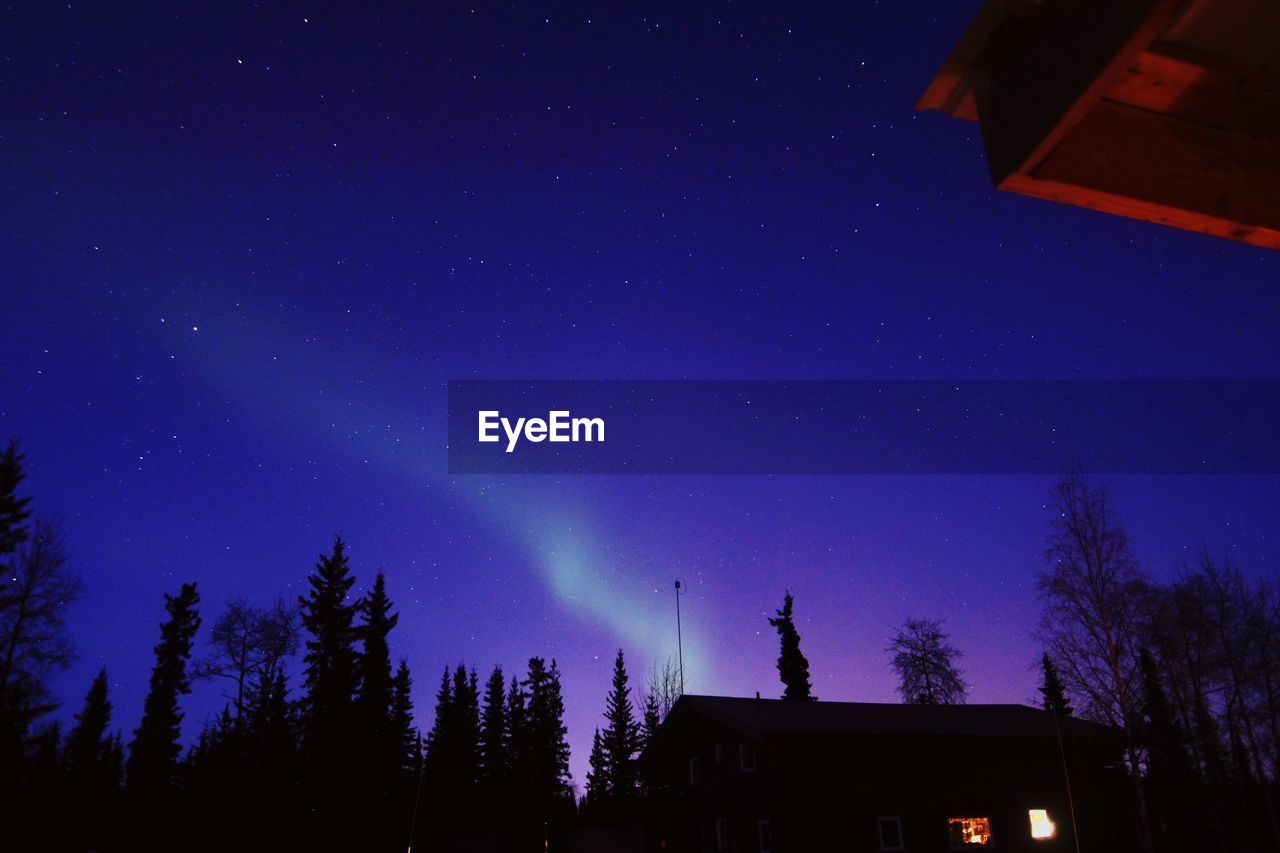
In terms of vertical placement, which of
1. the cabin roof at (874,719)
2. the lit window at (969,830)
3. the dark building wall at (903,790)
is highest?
the cabin roof at (874,719)

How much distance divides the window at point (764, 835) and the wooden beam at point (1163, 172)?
24476 mm

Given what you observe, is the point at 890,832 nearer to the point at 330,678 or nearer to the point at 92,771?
the point at 330,678

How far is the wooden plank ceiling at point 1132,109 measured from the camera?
5.88 ft

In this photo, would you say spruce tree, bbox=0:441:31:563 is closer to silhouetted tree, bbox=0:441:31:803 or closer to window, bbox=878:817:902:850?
silhouetted tree, bbox=0:441:31:803

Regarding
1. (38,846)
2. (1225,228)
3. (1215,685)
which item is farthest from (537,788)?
(1225,228)

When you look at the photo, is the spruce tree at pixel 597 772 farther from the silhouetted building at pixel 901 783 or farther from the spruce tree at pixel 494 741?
the silhouetted building at pixel 901 783

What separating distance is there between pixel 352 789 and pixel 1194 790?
4269 centimetres

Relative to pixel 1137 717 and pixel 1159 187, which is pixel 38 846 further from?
pixel 1137 717

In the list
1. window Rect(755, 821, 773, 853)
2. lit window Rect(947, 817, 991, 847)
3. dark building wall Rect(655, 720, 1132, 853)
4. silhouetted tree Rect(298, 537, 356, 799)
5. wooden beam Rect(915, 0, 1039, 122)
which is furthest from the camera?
silhouetted tree Rect(298, 537, 356, 799)

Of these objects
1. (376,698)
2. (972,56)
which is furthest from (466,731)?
(972,56)

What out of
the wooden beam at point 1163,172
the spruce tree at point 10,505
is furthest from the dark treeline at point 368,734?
the wooden beam at point 1163,172

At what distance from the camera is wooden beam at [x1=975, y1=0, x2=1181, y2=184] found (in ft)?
5.50

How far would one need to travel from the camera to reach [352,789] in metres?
42.1

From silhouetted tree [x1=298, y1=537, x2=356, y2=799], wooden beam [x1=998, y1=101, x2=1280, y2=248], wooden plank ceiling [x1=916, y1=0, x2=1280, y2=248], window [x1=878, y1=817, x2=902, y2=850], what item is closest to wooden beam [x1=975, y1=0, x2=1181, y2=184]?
wooden plank ceiling [x1=916, y1=0, x2=1280, y2=248]
